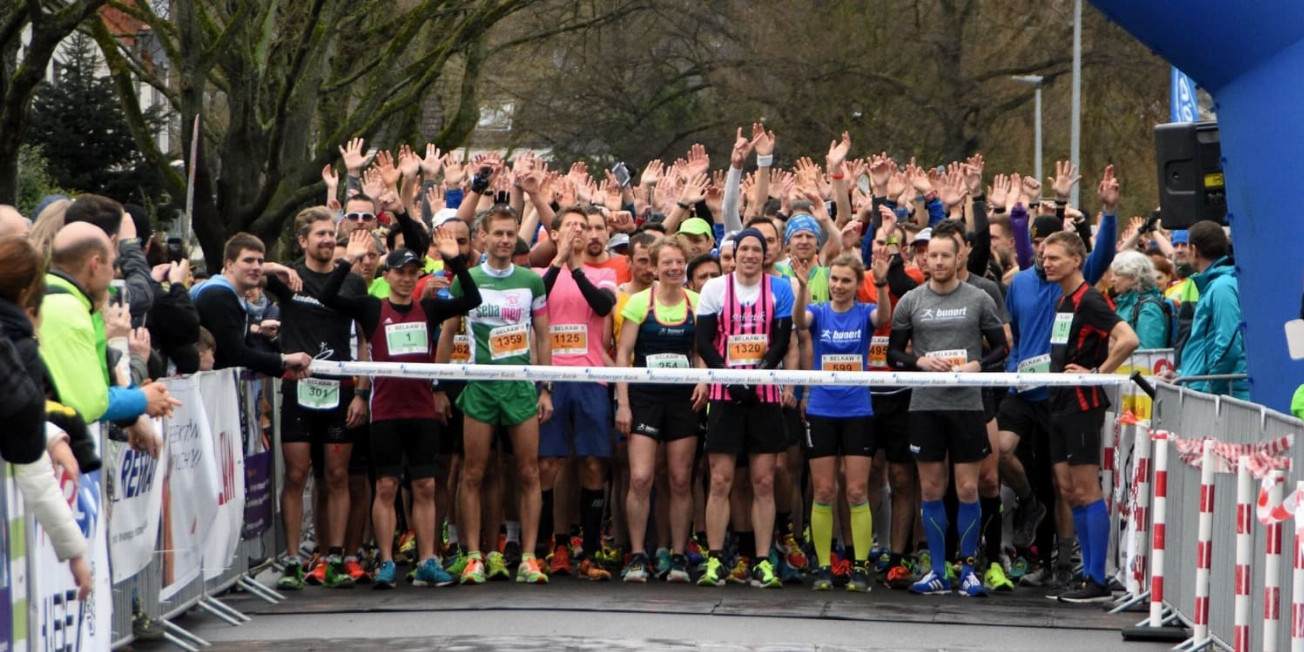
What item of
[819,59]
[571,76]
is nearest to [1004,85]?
[819,59]

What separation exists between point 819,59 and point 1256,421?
103 feet

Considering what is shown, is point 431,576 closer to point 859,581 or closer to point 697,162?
point 859,581

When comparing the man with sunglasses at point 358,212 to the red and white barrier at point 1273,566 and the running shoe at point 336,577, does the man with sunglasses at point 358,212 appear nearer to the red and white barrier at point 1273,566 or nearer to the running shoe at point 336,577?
the running shoe at point 336,577

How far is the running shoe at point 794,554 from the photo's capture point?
38.6ft

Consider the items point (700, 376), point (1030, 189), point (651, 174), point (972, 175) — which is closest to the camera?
point (700, 376)

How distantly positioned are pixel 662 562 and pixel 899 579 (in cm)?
139

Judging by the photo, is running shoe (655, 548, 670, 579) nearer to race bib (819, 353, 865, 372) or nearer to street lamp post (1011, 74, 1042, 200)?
race bib (819, 353, 865, 372)

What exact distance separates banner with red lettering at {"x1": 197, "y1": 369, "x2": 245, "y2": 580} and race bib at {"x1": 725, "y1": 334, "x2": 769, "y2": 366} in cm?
280

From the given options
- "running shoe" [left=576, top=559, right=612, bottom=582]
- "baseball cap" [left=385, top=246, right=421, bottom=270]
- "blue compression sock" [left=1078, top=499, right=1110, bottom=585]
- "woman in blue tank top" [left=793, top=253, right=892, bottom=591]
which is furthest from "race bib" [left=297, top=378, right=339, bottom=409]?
"blue compression sock" [left=1078, top=499, right=1110, bottom=585]

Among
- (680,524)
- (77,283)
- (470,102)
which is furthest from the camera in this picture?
(470,102)

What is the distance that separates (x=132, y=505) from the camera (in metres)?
8.60

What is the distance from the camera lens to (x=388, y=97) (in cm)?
2627

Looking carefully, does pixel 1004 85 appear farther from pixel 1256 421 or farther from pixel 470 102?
pixel 1256 421

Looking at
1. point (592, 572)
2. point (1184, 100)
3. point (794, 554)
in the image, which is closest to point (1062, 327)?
point (794, 554)
